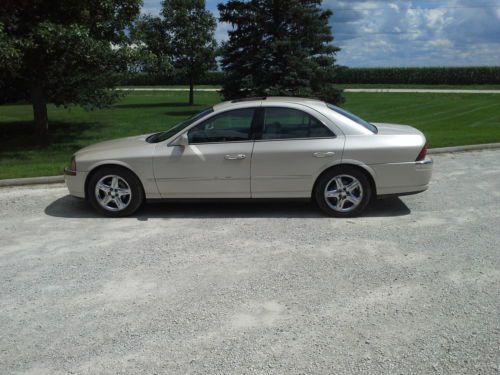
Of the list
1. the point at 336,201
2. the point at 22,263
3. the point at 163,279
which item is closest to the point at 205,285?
the point at 163,279

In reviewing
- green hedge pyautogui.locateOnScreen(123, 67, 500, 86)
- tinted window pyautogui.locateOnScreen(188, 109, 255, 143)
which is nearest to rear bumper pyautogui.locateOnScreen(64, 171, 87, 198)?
tinted window pyautogui.locateOnScreen(188, 109, 255, 143)

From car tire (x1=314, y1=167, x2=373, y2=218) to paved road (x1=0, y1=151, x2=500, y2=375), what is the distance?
21cm

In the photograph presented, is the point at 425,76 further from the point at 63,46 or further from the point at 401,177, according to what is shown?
the point at 401,177

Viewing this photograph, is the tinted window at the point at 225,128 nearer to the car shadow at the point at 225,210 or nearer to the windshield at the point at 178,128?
the windshield at the point at 178,128

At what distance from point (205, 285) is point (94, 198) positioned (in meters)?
2.88

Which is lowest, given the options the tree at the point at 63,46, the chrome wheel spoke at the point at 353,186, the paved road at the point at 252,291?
the paved road at the point at 252,291

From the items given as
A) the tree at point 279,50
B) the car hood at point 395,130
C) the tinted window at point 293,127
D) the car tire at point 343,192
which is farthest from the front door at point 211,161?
the tree at point 279,50

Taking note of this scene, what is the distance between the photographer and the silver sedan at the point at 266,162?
6430 millimetres

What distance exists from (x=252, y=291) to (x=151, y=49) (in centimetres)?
1541

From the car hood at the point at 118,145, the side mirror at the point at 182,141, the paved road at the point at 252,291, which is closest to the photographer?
the paved road at the point at 252,291

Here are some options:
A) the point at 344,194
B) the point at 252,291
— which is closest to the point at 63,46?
the point at 344,194

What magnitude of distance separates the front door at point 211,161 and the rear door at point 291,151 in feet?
0.50

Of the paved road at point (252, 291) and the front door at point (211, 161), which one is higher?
the front door at point (211, 161)

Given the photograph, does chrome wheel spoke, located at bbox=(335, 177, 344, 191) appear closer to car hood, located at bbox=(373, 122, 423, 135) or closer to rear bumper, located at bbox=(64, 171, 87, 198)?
car hood, located at bbox=(373, 122, 423, 135)
